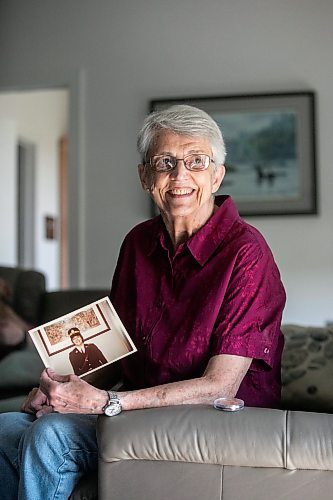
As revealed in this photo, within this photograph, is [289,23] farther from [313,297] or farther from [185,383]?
[185,383]

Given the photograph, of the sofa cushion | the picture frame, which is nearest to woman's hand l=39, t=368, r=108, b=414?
the sofa cushion

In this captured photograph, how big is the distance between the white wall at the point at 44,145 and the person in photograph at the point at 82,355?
3.90 m

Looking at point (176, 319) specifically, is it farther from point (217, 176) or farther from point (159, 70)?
point (159, 70)

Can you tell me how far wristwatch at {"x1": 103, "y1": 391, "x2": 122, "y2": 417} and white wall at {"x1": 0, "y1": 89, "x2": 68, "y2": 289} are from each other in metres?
4.13

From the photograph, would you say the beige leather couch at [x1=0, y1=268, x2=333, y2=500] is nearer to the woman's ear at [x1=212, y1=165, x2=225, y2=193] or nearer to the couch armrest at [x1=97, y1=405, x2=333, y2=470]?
the couch armrest at [x1=97, y1=405, x2=333, y2=470]

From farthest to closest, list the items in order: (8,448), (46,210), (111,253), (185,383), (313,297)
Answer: (46,210) → (111,253) → (313,297) → (8,448) → (185,383)

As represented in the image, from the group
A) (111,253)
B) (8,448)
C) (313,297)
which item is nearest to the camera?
(8,448)

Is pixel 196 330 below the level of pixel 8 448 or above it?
above

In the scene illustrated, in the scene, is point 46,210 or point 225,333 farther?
point 46,210

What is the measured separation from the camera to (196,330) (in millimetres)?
1595

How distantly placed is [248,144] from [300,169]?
31 cm

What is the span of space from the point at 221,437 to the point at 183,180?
0.67m

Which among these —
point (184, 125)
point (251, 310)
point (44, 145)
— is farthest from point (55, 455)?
point (44, 145)

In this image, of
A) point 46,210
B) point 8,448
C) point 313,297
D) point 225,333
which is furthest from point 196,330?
point 46,210
